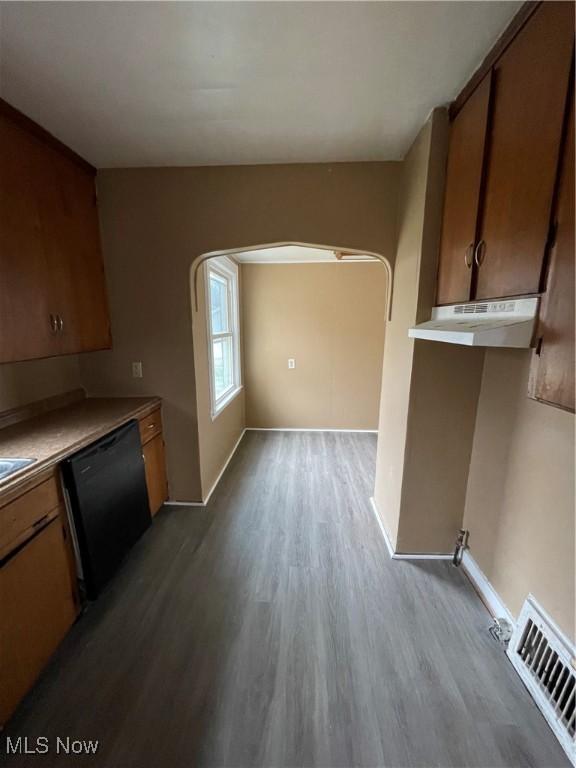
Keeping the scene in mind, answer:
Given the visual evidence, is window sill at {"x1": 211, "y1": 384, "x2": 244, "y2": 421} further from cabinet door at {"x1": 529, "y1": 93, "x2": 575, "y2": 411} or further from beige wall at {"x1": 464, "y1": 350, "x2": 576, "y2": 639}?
cabinet door at {"x1": 529, "y1": 93, "x2": 575, "y2": 411}

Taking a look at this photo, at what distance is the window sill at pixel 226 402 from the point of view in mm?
2957

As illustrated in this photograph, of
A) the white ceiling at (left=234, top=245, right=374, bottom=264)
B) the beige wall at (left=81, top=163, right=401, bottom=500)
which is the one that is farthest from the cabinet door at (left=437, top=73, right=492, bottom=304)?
the white ceiling at (left=234, top=245, right=374, bottom=264)

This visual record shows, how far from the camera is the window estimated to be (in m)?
3.31

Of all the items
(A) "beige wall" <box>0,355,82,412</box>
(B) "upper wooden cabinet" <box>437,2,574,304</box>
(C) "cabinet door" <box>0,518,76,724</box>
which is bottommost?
(C) "cabinet door" <box>0,518,76,724</box>

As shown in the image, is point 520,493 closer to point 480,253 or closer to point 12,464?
point 480,253

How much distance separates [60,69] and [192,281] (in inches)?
44.8

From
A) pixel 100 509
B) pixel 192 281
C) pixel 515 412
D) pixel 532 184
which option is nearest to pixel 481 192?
pixel 532 184

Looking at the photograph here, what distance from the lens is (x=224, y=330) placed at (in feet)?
12.2

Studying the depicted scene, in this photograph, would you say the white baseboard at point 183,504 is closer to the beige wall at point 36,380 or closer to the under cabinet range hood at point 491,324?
the beige wall at point 36,380

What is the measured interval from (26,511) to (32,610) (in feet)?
1.34

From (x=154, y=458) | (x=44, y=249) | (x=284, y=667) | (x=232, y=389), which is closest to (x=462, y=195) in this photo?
(x=44, y=249)

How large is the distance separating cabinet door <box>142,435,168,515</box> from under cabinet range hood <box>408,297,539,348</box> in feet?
6.46

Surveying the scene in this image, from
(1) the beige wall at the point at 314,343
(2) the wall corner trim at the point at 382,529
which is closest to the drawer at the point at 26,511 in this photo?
(2) the wall corner trim at the point at 382,529

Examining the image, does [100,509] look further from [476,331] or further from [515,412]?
[515,412]
